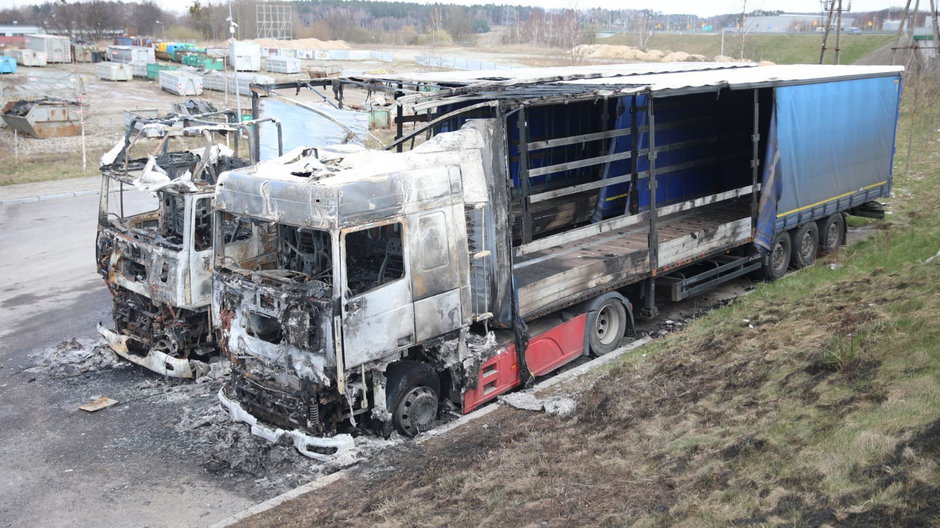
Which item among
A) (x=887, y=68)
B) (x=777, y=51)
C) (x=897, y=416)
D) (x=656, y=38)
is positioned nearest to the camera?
(x=897, y=416)

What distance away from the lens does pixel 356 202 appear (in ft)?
24.2

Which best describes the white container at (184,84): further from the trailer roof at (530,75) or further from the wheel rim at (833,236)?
the wheel rim at (833,236)

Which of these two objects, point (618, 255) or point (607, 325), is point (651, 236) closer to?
point (618, 255)

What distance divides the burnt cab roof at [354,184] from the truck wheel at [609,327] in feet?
Result: 9.59

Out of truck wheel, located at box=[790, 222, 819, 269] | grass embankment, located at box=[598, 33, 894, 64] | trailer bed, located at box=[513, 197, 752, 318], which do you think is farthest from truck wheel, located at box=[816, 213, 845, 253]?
grass embankment, located at box=[598, 33, 894, 64]

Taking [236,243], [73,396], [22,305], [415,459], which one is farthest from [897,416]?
[22,305]

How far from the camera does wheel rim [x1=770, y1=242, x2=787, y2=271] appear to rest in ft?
44.1

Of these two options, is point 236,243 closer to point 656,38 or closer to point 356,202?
point 356,202

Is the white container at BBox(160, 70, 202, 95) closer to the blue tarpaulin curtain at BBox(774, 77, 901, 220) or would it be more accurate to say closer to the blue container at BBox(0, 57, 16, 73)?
the blue container at BBox(0, 57, 16, 73)

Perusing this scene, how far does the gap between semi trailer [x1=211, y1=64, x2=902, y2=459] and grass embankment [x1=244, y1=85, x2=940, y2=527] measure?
712mm

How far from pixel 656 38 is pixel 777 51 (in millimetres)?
23052

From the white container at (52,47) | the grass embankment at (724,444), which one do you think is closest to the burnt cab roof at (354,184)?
the grass embankment at (724,444)

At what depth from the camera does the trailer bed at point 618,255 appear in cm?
947

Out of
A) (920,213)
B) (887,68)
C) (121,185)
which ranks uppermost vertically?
(887,68)
